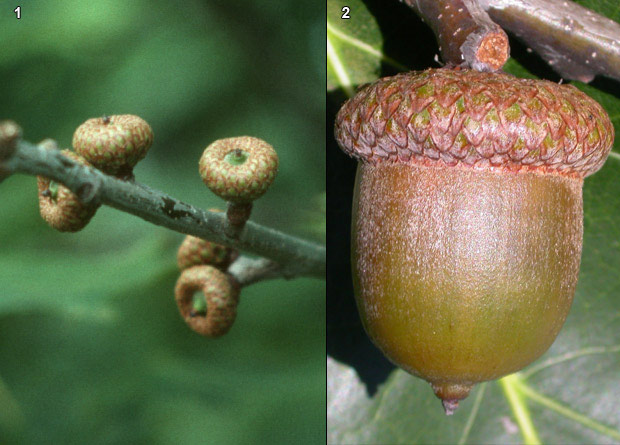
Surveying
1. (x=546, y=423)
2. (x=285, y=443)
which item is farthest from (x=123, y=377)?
(x=546, y=423)

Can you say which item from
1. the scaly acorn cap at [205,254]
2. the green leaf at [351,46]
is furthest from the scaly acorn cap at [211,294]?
the green leaf at [351,46]

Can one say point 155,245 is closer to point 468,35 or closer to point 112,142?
point 112,142

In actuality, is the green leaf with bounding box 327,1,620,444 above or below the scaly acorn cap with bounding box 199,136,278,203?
below

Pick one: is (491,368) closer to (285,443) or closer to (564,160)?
(564,160)

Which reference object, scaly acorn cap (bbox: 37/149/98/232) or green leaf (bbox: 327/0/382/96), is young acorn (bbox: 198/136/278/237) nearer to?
scaly acorn cap (bbox: 37/149/98/232)

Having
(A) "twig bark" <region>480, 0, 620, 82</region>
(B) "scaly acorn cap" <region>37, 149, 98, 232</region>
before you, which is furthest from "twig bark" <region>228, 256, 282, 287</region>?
(A) "twig bark" <region>480, 0, 620, 82</region>

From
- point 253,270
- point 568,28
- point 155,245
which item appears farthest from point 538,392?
point 155,245

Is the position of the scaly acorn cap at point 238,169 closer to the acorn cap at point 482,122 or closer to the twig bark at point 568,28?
the acorn cap at point 482,122

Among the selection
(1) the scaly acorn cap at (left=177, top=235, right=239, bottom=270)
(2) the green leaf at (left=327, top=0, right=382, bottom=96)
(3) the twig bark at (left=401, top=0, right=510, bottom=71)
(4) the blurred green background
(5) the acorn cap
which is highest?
(3) the twig bark at (left=401, top=0, right=510, bottom=71)
